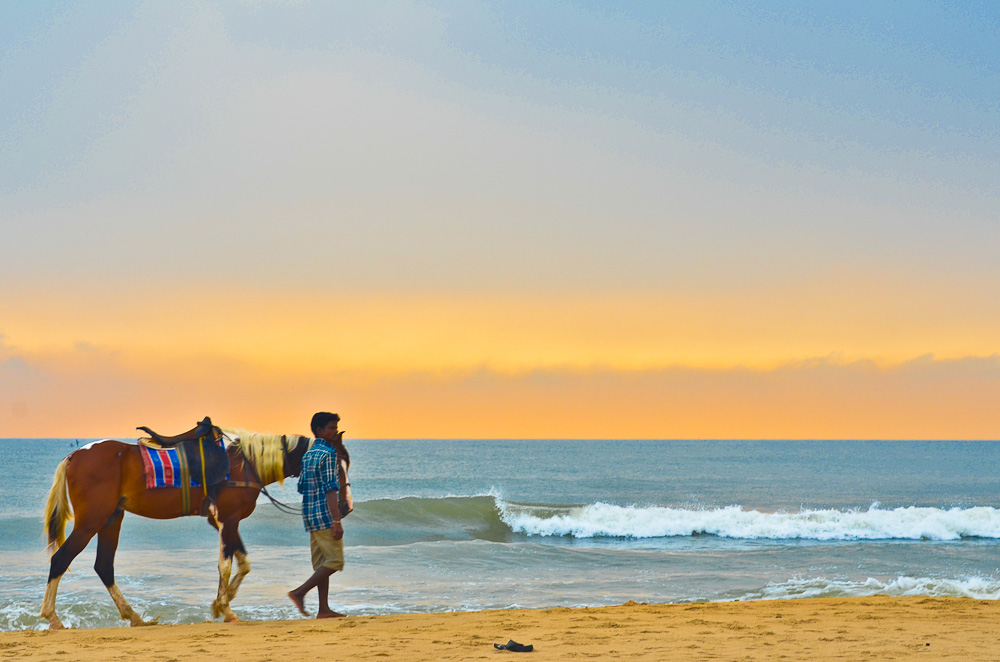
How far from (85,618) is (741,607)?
622cm

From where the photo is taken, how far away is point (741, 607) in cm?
718

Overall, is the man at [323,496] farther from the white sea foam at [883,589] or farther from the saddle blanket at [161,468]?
the white sea foam at [883,589]

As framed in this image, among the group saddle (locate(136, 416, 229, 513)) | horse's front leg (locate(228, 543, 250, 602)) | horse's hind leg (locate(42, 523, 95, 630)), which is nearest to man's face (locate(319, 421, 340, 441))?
saddle (locate(136, 416, 229, 513))

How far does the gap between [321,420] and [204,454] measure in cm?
107

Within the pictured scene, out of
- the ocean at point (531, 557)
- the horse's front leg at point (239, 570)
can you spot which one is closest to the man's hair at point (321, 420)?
the horse's front leg at point (239, 570)

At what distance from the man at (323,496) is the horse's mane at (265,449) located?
34cm

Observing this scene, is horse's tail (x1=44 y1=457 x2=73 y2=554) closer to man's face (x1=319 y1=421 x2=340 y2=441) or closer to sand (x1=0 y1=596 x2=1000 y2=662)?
sand (x1=0 y1=596 x2=1000 y2=662)

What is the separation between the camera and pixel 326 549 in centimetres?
624

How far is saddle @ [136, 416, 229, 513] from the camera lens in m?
6.42

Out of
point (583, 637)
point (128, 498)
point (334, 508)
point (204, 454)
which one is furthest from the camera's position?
point (204, 454)

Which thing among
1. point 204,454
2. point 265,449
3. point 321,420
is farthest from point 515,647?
point 204,454

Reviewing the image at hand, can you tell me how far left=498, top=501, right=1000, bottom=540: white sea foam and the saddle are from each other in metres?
12.4

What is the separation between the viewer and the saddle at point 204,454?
21.1ft

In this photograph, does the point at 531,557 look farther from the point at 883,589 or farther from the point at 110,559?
the point at 110,559
